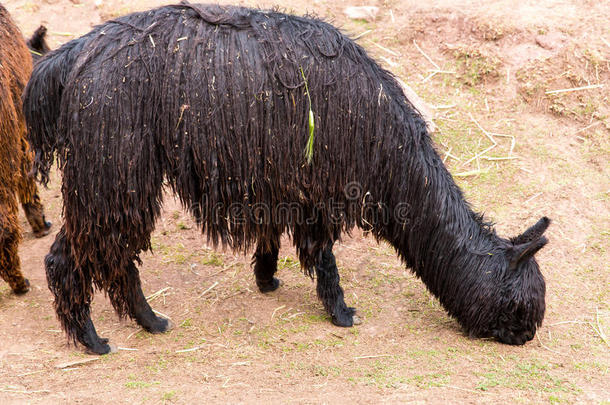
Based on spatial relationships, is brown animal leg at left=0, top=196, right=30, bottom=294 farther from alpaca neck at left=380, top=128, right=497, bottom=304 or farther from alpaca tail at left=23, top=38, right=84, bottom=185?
alpaca neck at left=380, top=128, right=497, bottom=304

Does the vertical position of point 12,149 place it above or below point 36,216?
above

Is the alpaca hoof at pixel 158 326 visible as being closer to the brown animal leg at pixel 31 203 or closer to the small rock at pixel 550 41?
the brown animal leg at pixel 31 203

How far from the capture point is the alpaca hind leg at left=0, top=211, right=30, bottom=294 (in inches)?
177

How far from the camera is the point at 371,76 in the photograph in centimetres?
396

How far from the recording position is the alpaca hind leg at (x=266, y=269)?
4.86 metres

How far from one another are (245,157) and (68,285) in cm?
142

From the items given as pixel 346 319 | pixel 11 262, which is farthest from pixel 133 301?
pixel 346 319

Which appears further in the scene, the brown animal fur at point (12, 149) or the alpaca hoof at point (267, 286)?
the alpaca hoof at point (267, 286)

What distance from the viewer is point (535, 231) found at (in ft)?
12.9

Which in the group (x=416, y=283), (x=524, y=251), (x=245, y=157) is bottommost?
(x=416, y=283)

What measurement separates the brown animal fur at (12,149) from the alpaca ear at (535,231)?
3385mm

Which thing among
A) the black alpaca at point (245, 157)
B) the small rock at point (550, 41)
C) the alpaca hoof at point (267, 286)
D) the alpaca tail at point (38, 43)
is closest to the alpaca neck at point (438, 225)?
the black alpaca at point (245, 157)

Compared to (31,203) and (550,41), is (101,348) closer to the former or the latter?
(31,203)

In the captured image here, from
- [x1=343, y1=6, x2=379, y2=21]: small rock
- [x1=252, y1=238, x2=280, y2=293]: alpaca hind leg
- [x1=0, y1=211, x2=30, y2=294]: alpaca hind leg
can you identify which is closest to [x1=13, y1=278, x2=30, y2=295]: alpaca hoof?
[x1=0, y1=211, x2=30, y2=294]: alpaca hind leg
